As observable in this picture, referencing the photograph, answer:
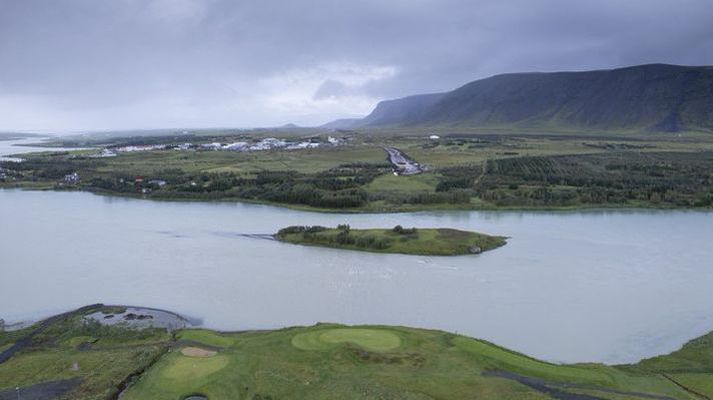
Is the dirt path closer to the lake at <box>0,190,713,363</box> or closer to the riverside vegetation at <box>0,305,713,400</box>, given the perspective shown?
the riverside vegetation at <box>0,305,713,400</box>

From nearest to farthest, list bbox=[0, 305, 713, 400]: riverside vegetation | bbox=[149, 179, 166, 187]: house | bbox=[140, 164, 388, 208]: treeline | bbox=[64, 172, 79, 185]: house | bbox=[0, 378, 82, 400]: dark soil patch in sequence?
bbox=[0, 305, 713, 400]: riverside vegetation, bbox=[0, 378, 82, 400]: dark soil patch, bbox=[140, 164, 388, 208]: treeline, bbox=[149, 179, 166, 187]: house, bbox=[64, 172, 79, 185]: house

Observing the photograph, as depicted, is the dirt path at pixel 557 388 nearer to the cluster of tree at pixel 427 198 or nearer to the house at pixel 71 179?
the cluster of tree at pixel 427 198

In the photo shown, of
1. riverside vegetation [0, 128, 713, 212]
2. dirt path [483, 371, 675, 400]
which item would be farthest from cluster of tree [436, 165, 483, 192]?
dirt path [483, 371, 675, 400]

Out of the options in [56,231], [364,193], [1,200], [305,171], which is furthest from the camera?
[305,171]

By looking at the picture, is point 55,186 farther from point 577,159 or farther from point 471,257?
point 577,159

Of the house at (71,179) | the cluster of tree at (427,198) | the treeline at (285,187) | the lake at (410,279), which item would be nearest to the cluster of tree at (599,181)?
the cluster of tree at (427,198)

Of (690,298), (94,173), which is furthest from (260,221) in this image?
(94,173)

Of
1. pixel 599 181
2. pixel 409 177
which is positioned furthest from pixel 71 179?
pixel 599 181
